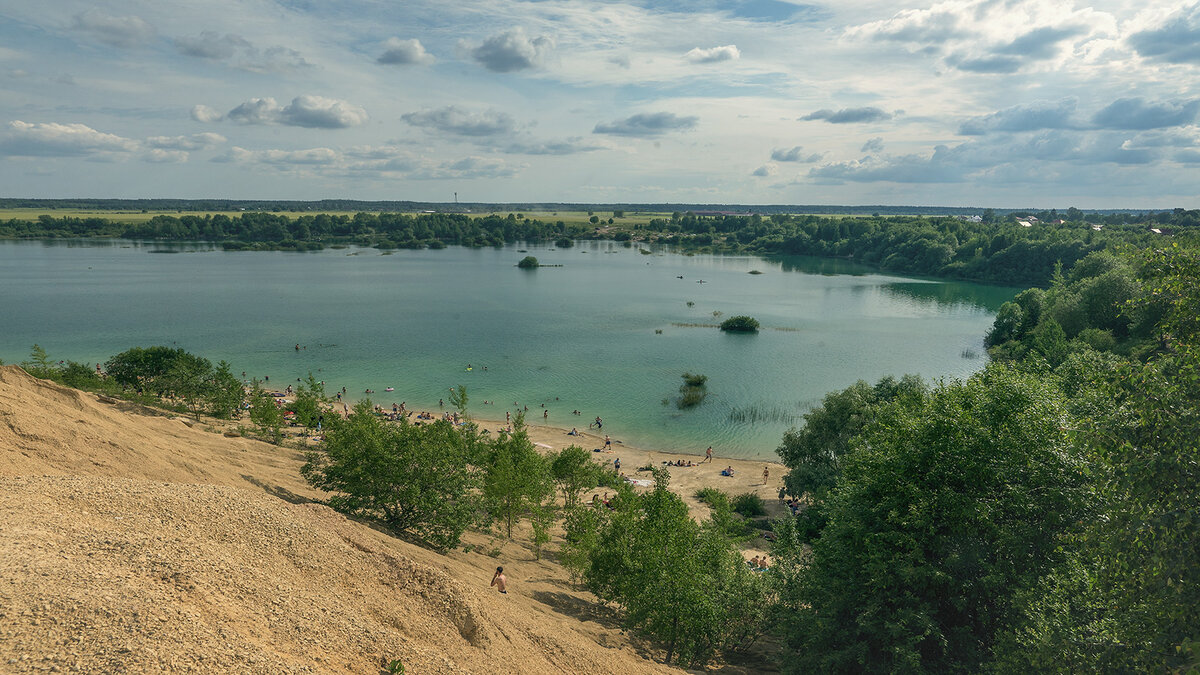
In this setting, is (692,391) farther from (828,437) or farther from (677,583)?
(677,583)

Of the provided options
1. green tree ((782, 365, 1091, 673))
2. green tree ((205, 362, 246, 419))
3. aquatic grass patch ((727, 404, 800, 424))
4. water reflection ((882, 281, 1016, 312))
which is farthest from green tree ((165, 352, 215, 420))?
water reflection ((882, 281, 1016, 312))

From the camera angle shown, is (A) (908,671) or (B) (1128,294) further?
(B) (1128,294)

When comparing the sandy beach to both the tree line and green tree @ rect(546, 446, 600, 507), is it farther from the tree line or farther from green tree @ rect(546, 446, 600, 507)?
the tree line

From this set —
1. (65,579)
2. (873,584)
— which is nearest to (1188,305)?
(873,584)

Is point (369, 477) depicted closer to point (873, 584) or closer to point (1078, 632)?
point (873, 584)

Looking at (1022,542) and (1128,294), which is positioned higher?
(1128,294)

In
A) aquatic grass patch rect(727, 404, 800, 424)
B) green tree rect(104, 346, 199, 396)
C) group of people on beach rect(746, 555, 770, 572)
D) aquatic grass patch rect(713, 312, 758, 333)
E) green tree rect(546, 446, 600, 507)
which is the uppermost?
green tree rect(104, 346, 199, 396)
